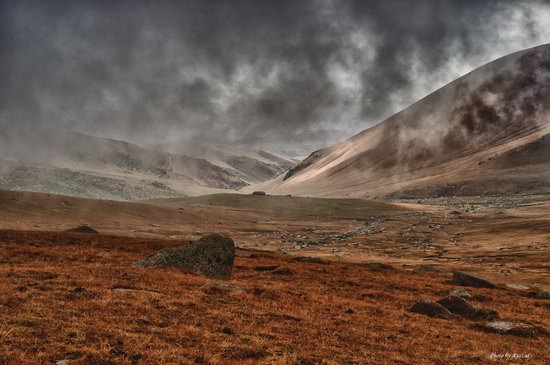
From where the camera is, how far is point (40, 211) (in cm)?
9281

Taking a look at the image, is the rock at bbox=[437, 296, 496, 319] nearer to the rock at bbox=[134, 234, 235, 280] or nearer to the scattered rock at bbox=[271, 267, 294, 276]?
A: the scattered rock at bbox=[271, 267, 294, 276]

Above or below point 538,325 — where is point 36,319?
above

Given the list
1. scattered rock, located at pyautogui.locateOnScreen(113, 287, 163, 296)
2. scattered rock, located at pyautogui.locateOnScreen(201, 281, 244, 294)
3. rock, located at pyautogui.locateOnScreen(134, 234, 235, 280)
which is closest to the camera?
scattered rock, located at pyautogui.locateOnScreen(113, 287, 163, 296)

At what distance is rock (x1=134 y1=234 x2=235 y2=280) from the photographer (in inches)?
1189

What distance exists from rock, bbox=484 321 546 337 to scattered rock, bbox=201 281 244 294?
47.9 ft

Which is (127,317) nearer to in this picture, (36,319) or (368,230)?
(36,319)

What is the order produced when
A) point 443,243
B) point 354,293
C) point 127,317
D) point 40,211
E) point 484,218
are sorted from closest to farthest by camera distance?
point 127,317 → point 354,293 → point 443,243 → point 40,211 → point 484,218

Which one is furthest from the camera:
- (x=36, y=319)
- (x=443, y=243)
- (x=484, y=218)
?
(x=484, y=218)

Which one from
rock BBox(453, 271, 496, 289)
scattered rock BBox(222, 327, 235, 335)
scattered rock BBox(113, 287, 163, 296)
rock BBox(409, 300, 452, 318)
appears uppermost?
scattered rock BBox(113, 287, 163, 296)

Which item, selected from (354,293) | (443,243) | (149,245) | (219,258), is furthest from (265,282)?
(443,243)

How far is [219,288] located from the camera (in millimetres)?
23859

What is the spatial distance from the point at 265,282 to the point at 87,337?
59.0ft

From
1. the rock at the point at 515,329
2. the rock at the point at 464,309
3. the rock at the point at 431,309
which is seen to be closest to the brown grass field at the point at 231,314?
the rock at the point at 515,329

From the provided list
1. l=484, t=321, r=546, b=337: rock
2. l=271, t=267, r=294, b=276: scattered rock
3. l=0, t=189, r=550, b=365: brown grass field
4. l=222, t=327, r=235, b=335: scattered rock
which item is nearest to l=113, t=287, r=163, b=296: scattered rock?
l=0, t=189, r=550, b=365: brown grass field
